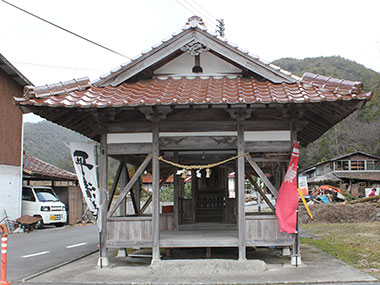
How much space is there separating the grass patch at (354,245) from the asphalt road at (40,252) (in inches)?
310

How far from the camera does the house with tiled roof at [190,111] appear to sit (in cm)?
931

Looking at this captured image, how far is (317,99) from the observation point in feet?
28.7

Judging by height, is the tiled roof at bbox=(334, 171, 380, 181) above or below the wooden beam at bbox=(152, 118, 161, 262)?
above

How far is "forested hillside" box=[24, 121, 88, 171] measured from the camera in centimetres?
8256

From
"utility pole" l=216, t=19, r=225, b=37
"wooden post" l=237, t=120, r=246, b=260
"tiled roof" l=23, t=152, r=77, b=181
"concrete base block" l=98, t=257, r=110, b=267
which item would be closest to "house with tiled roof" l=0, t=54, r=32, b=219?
"tiled roof" l=23, t=152, r=77, b=181

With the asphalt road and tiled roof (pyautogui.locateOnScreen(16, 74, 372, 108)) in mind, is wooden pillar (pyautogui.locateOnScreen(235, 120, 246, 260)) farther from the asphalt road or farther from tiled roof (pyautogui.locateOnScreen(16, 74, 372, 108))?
the asphalt road

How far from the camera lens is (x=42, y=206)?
24.1 meters

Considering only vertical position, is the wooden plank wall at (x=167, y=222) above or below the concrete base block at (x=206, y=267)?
above

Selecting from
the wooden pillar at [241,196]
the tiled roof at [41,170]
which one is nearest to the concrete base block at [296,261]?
the wooden pillar at [241,196]

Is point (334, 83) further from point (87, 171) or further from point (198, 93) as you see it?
point (87, 171)

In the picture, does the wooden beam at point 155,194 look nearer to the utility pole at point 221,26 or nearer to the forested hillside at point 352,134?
the utility pole at point 221,26

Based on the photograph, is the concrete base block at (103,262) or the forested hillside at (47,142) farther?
the forested hillside at (47,142)

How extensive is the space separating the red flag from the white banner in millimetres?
4390

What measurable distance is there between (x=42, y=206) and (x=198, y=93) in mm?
17706
